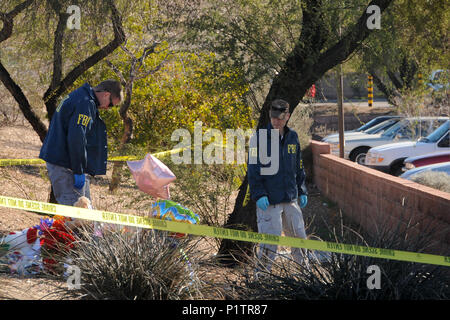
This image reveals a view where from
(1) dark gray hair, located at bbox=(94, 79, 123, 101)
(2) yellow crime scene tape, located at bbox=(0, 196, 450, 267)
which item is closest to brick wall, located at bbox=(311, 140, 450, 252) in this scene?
(2) yellow crime scene tape, located at bbox=(0, 196, 450, 267)

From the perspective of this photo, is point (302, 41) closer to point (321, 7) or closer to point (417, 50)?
point (321, 7)

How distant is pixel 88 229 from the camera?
5082 millimetres

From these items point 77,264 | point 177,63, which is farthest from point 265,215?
point 177,63

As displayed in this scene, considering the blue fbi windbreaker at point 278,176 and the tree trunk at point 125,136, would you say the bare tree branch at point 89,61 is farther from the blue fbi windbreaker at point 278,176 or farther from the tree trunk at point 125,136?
the blue fbi windbreaker at point 278,176

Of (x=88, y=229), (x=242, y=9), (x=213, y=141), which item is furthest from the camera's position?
(x=213, y=141)

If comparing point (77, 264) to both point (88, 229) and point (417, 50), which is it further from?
point (417, 50)

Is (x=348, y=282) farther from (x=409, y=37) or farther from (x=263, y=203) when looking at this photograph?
(x=409, y=37)

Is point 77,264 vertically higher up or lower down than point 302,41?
lower down

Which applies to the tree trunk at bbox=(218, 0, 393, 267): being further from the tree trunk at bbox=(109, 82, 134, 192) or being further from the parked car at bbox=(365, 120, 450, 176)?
the parked car at bbox=(365, 120, 450, 176)

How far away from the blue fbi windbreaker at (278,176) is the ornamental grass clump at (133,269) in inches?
52.7
